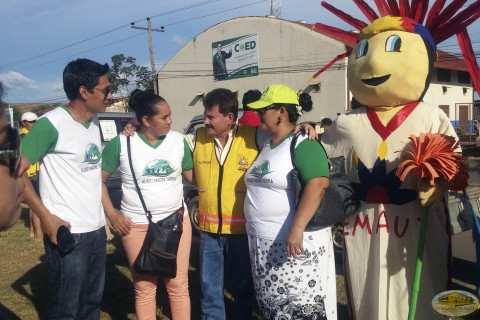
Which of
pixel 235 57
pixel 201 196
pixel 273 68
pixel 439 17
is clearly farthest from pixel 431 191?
pixel 235 57

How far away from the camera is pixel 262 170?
104 inches

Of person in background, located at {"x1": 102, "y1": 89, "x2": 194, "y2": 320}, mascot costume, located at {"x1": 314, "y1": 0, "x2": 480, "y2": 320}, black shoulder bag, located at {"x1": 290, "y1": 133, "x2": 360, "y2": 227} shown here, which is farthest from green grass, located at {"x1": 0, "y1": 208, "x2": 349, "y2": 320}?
black shoulder bag, located at {"x1": 290, "y1": 133, "x2": 360, "y2": 227}

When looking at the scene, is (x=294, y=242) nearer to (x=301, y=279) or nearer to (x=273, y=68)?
(x=301, y=279)

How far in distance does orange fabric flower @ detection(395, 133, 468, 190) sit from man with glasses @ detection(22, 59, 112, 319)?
A: 189cm

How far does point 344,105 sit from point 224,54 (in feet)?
30.5

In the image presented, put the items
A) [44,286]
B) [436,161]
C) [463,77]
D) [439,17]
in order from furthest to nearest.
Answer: [463,77]
[44,286]
[439,17]
[436,161]

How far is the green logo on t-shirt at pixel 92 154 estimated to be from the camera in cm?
269

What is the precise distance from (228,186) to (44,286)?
3004 mm

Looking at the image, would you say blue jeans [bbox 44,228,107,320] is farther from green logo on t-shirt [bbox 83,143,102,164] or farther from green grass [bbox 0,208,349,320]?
green grass [bbox 0,208,349,320]

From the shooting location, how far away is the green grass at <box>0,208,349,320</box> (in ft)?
13.2

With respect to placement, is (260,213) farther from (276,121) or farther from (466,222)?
(466,222)

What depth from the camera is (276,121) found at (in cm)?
271

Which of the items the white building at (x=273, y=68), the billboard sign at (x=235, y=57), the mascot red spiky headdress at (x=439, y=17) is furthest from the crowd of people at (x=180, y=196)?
the billboard sign at (x=235, y=57)

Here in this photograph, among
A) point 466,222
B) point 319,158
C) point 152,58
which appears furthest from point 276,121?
point 152,58
